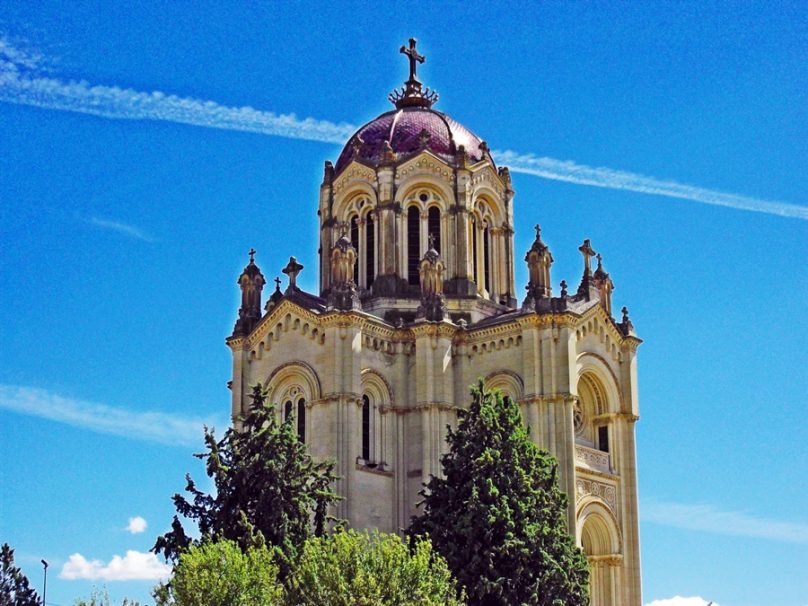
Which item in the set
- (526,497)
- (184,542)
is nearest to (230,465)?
(184,542)

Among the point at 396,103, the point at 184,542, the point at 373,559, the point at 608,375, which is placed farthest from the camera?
the point at 396,103

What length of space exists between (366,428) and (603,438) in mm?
10264

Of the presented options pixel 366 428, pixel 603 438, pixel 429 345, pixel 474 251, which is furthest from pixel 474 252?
pixel 366 428

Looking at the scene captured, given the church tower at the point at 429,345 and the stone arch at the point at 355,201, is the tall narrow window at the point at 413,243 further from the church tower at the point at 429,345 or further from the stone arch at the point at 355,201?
the stone arch at the point at 355,201

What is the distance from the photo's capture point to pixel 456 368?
53.5 meters

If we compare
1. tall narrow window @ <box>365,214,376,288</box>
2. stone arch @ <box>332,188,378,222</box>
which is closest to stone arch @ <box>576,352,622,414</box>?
tall narrow window @ <box>365,214,376,288</box>

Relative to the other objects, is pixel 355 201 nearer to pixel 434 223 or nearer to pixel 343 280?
pixel 434 223

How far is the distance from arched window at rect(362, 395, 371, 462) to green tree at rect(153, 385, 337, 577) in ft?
29.4

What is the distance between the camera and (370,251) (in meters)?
58.0

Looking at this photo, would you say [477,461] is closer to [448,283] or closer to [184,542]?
[184,542]

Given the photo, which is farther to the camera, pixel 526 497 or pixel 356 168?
pixel 356 168

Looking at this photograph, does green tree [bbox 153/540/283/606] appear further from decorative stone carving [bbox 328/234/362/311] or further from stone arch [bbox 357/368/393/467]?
decorative stone carving [bbox 328/234/362/311]

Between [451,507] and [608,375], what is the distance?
13.6 metres

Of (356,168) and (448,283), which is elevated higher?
(356,168)
